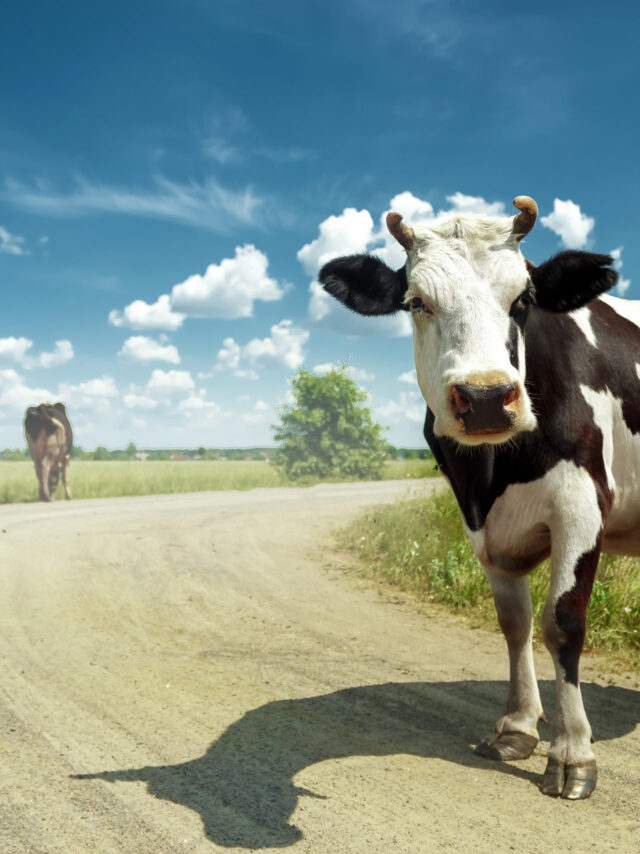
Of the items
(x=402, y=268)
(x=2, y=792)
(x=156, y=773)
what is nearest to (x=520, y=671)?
(x=156, y=773)

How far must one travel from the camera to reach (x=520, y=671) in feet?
14.7

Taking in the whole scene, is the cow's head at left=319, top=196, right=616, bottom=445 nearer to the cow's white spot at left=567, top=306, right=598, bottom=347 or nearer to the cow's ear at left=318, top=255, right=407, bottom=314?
the cow's ear at left=318, top=255, right=407, bottom=314

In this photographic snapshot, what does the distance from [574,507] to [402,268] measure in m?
1.64

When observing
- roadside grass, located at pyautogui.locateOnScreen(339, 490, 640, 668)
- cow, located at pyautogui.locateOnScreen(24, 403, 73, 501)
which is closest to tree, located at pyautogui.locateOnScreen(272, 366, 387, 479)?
cow, located at pyautogui.locateOnScreen(24, 403, 73, 501)

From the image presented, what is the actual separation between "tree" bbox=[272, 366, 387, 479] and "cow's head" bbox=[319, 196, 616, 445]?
24.6 m

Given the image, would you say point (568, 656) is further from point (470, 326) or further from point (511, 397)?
point (470, 326)

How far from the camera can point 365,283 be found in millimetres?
4348

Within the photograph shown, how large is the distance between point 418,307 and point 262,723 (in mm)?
2693

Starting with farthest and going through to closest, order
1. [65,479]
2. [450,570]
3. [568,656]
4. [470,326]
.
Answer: [65,479] → [450,570] → [568,656] → [470,326]

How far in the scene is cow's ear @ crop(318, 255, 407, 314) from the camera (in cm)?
430

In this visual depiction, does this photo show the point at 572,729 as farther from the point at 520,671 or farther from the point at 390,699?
the point at 390,699

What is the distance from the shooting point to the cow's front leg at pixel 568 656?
380cm

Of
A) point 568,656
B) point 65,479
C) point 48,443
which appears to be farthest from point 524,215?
point 48,443

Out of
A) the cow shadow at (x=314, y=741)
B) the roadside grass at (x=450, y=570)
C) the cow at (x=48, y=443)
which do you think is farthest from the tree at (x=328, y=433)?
the cow shadow at (x=314, y=741)
